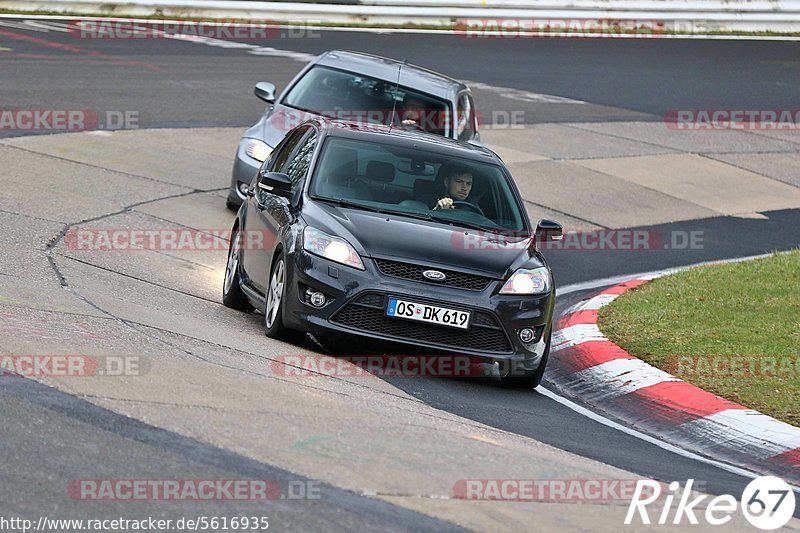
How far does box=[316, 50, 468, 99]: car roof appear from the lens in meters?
14.6

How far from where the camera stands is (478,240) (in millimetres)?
9414

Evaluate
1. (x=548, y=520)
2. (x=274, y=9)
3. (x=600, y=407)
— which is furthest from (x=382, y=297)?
(x=274, y=9)

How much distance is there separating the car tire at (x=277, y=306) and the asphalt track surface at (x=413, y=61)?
0.99 meters

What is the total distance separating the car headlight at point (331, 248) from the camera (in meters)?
8.88

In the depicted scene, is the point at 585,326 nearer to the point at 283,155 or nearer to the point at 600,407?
the point at 600,407

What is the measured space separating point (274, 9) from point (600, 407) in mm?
21273

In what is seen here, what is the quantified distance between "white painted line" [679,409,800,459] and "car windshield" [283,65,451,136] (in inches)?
248

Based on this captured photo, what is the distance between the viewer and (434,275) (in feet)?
29.0

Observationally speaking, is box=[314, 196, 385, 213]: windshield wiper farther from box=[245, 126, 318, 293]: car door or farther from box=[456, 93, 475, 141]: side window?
box=[456, 93, 475, 141]: side window
